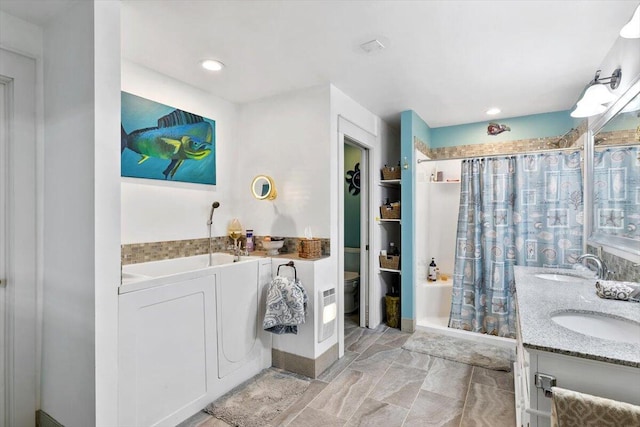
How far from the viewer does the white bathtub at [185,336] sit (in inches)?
65.4

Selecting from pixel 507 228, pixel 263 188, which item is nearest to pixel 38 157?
pixel 263 188

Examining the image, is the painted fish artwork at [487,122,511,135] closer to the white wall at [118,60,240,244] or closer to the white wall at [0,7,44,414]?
the white wall at [118,60,240,244]

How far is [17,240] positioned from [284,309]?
1629mm

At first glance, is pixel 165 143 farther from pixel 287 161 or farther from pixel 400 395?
pixel 400 395

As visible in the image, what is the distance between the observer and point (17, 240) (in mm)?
1713

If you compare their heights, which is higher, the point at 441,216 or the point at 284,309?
the point at 441,216

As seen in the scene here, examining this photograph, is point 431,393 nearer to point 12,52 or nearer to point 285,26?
point 285,26

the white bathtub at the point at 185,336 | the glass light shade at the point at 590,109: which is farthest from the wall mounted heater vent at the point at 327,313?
the glass light shade at the point at 590,109

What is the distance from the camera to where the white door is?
5.52 ft

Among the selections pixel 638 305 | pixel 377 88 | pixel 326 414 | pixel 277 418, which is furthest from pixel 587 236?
pixel 277 418

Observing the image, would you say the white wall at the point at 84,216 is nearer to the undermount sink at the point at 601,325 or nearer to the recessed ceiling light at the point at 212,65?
the recessed ceiling light at the point at 212,65

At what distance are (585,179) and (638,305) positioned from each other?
5.20 feet

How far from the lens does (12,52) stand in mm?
1685

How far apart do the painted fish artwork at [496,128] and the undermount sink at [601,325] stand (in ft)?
9.25
